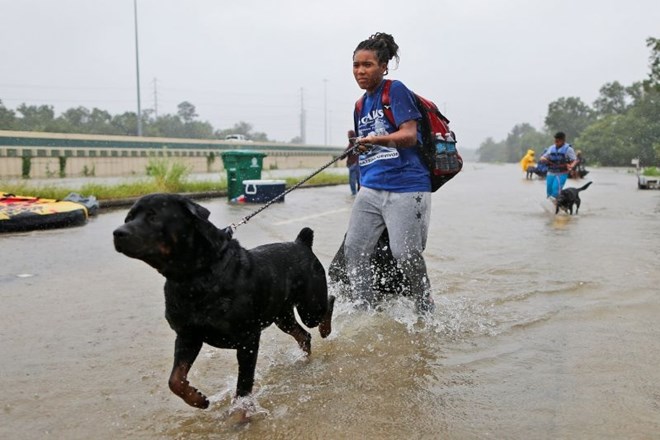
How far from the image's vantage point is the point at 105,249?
8.22 meters

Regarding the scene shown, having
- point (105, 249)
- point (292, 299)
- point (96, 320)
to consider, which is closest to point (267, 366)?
point (292, 299)

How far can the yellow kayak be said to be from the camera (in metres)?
9.49

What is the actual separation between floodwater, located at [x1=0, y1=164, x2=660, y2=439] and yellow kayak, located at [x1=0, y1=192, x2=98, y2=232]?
2264mm

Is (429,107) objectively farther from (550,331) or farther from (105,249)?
(105,249)

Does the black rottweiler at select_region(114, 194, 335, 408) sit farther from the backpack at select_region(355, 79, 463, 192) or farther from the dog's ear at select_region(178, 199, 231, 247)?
the backpack at select_region(355, 79, 463, 192)

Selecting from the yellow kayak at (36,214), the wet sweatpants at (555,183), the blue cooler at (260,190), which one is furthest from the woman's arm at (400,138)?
the blue cooler at (260,190)

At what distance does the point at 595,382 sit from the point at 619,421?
1.76 ft

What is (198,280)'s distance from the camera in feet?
9.32

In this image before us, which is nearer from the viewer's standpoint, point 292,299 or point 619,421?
point 619,421

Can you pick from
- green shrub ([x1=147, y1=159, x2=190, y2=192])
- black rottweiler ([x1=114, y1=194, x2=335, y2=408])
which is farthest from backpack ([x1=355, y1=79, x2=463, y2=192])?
green shrub ([x1=147, y1=159, x2=190, y2=192])

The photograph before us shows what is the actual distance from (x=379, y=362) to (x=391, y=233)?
974mm

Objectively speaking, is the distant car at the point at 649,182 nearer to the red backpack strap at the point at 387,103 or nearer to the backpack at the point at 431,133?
the backpack at the point at 431,133

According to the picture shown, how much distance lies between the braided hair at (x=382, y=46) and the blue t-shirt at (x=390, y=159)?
0.19 m

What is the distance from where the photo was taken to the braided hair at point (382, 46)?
4.33 m
